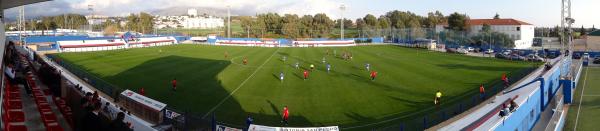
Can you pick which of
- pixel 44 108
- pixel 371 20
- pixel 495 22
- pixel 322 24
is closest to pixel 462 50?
pixel 495 22

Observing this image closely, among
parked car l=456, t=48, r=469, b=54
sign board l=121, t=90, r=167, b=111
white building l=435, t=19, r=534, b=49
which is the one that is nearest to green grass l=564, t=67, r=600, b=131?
sign board l=121, t=90, r=167, b=111

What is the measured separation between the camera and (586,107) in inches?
1014

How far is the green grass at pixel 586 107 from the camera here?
69.4 ft

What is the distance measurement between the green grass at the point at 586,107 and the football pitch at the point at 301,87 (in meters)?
5.76

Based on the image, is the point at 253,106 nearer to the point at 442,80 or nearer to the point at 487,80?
the point at 442,80

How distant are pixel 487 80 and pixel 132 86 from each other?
25.8 metres

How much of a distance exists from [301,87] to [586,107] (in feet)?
54.6

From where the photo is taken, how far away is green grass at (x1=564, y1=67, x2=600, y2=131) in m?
21.2

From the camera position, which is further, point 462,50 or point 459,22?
point 459,22

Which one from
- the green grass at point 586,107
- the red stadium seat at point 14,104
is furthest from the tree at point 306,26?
the red stadium seat at point 14,104

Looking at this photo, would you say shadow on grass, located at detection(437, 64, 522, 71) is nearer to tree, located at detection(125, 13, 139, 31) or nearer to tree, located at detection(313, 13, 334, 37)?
tree, located at detection(313, 13, 334, 37)

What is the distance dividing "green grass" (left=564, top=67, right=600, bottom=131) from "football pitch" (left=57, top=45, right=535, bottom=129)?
18.9ft

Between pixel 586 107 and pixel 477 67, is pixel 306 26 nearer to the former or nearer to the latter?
pixel 477 67

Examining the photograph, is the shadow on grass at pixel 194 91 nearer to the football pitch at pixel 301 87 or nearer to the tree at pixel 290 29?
the football pitch at pixel 301 87
